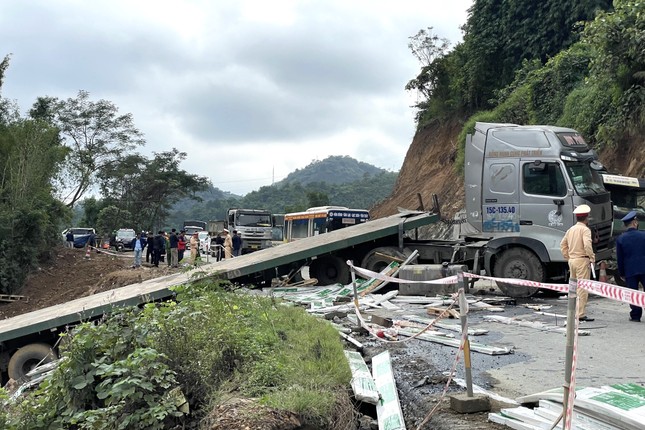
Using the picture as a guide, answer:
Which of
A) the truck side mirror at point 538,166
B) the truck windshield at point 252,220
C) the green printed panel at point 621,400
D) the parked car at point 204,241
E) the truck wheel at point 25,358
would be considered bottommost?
the truck wheel at point 25,358

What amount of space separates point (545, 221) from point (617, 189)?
306cm

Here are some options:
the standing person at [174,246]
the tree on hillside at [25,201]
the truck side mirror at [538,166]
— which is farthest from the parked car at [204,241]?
the truck side mirror at [538,166]

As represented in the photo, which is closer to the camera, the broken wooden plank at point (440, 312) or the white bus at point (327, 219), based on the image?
the broken wooden plank at point (440, 312)

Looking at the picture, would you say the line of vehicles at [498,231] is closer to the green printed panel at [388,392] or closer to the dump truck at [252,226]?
the green printed panel at [388,392]

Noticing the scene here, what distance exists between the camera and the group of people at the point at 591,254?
9.44 metres

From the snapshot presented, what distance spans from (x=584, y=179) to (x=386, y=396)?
27.8ft

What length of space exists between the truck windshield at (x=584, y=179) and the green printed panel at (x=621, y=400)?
8469mm

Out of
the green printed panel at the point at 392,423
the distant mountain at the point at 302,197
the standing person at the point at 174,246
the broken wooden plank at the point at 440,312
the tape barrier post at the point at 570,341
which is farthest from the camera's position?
the distant mountain at the point at 302,197

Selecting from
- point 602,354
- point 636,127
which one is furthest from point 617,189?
point 602,354

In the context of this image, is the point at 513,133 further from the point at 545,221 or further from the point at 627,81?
the point at 627,81

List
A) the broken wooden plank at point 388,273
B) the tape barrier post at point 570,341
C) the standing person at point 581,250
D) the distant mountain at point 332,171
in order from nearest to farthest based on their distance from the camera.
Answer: the tape barrier post at point 570,341
the standing person at point 581,250
the broken wooden plank at point 388,273
the distant mountain at point 332,171

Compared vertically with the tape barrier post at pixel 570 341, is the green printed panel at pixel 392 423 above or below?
below

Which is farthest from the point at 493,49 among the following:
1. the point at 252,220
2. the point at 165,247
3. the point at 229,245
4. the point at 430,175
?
the point at 165,247

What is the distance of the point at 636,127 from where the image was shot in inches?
739
